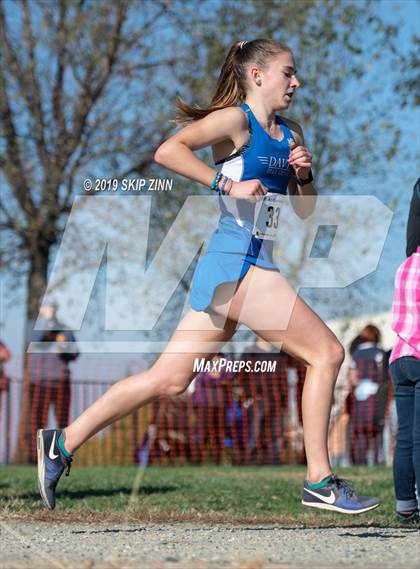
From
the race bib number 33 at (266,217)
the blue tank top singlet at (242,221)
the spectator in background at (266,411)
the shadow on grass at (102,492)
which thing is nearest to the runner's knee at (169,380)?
the blue tank top singlet at (242,221)

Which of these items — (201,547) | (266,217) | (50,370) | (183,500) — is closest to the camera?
(201,547)

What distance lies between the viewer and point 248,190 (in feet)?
15.0

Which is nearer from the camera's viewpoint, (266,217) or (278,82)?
(266,217)

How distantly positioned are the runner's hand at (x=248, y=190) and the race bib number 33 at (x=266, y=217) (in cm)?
19

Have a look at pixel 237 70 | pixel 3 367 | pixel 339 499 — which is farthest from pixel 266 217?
pixel 3 367

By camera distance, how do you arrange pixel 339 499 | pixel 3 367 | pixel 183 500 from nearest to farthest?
pixel 339 499
pixel 183 500
pixel 3 367

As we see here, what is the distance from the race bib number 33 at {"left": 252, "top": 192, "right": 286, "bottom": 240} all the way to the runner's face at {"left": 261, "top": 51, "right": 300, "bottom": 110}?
44 centimetres

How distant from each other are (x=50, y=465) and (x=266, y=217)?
146 cm

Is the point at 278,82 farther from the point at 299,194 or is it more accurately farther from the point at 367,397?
the point at 367,397

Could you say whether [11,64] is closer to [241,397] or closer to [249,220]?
[241,397]

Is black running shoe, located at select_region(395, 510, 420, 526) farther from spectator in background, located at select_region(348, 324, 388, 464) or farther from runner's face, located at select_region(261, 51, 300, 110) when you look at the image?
spectator in background, located at select_region(348, 324, 388, 464)

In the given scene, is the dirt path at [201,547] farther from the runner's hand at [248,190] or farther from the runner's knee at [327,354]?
the runner's hand at [248,190]

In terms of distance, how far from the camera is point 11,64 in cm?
2058

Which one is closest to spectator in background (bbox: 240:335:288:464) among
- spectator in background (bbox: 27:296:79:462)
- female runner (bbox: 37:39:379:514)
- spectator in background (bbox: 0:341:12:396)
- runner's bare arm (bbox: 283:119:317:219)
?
spectator in background (bbox: 27:296:79:462)
